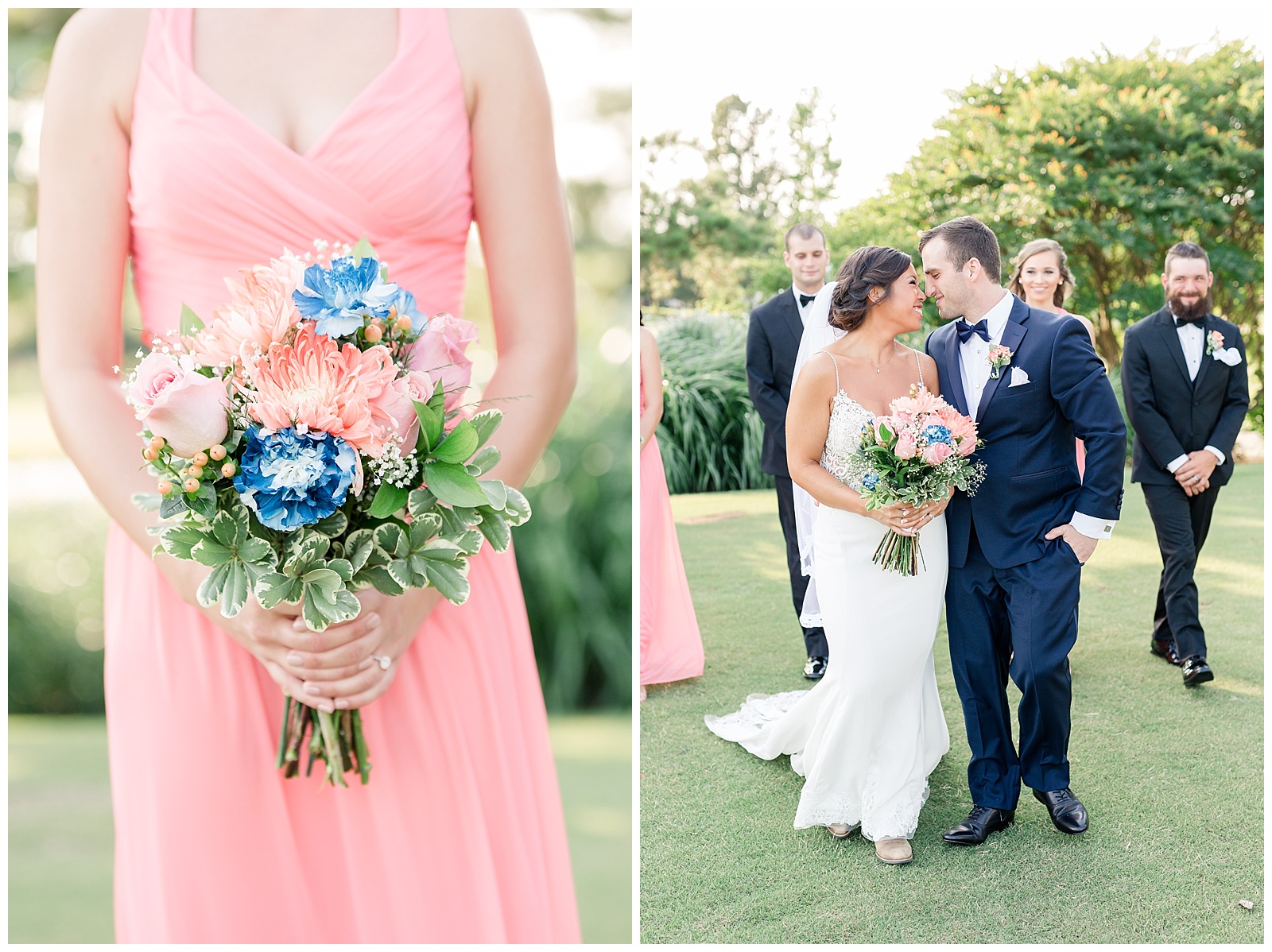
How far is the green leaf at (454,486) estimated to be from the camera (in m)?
1.93

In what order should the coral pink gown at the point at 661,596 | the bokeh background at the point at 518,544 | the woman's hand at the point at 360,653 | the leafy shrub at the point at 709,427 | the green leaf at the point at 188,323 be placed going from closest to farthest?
the green leaf at the point at 188,323
the woman's hand at the point at 360,653
the coral pink gown at the point at 661,596
the bokeh background at the point at 518,544
the leafy shrub at the point at 709,427

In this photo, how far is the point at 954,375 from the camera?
12.3 feet

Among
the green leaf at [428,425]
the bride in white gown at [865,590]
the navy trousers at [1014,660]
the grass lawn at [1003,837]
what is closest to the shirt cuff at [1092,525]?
the navy trousers at [1014,660]

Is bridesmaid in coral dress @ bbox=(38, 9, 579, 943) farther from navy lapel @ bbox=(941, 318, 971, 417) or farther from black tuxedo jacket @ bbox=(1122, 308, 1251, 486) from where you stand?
black tuxedo jacket @ bbox=(1122, 308, 1251, 486)

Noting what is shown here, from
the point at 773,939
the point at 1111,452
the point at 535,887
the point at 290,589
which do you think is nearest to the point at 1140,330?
the point at 1111,452

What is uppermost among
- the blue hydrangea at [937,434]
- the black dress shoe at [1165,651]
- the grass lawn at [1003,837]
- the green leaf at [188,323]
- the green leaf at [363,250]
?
the green leaf at [363,250]

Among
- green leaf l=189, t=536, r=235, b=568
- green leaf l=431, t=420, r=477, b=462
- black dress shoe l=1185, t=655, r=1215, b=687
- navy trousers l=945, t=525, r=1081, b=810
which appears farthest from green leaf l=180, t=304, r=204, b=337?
black dress shoe l=1185, t=655, r=1215, b=687

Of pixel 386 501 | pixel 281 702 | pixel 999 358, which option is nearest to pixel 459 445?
pixel 386 501

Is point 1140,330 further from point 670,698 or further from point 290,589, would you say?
point 290,589

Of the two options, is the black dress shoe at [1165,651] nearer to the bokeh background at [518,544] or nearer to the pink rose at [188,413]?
the bokeh background at [518,544]

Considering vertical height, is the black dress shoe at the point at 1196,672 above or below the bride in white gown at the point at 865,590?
below

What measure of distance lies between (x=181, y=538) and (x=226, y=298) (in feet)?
1.98

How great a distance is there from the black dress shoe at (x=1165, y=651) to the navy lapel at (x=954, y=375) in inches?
107

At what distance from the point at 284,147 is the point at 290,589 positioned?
0.96 metres
